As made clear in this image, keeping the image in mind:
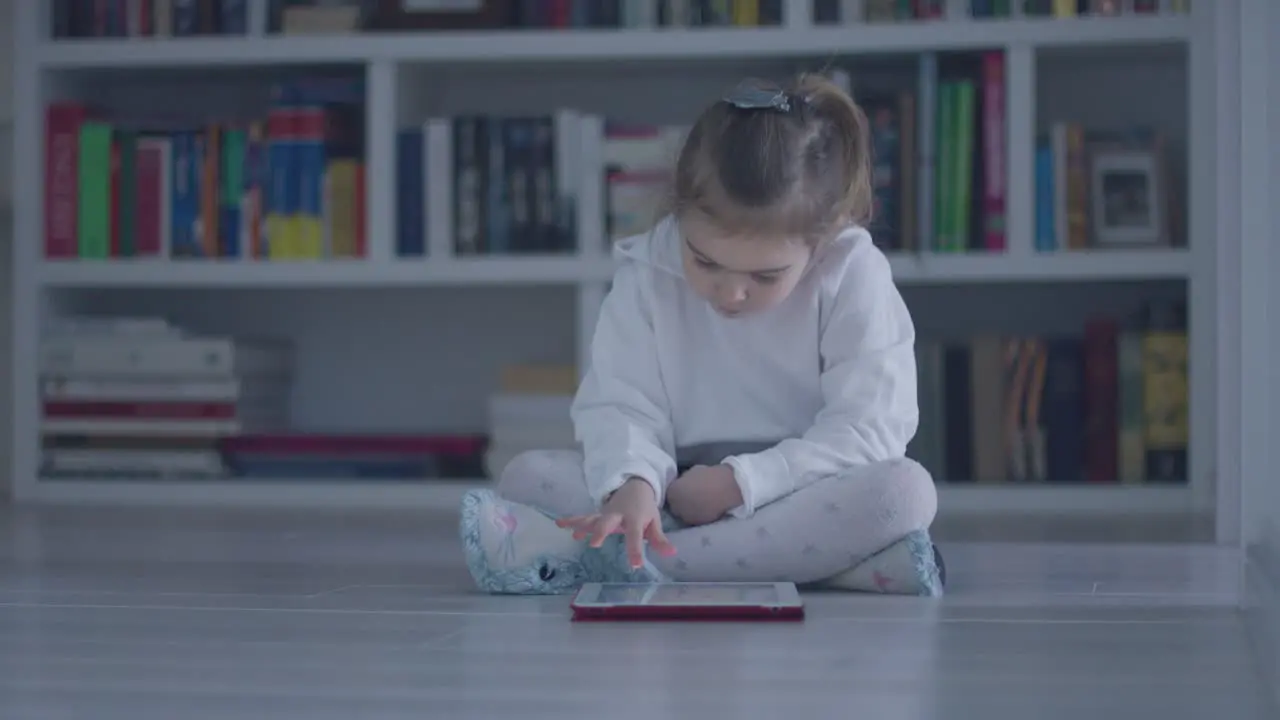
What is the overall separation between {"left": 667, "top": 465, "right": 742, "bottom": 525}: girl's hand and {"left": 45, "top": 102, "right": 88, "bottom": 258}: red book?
5.66 ft

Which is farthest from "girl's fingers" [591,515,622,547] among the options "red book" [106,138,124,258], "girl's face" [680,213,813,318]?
"red book" [106,138,124,258]

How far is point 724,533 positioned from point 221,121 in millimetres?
1896

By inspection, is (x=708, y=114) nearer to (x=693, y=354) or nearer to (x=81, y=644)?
(x=693, y=354)

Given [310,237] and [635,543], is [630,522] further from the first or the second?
[310,237]

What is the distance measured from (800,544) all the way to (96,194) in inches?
72.1

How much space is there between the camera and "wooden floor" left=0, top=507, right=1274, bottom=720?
858 mm

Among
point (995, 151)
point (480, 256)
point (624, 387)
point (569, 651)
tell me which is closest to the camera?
point (569, 651)

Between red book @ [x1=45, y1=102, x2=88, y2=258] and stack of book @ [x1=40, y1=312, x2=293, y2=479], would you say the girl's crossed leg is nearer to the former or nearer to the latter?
stack of book @ [x1=40, y1=312, x2=293, y2=479]

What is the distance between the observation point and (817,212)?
147 centimetres

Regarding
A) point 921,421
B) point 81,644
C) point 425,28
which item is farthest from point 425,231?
point 81,644

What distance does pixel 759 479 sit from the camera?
1.47 metres

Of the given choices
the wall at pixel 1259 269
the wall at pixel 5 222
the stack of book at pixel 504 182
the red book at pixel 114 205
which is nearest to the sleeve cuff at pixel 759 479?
the wall at pixel 1259 269

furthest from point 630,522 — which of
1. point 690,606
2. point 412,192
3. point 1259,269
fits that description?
point 412,192

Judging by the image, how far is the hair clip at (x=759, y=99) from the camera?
4.79 ft
